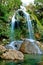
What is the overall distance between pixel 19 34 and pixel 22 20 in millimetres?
1968


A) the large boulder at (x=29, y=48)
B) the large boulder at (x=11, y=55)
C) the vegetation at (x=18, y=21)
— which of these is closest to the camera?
the large boulder at (x=11, y=55)

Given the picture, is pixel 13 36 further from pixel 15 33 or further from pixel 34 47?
pixel 34 47

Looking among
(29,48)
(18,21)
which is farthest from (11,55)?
(18,21)

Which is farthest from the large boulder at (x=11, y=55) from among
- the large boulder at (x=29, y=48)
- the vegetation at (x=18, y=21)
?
the vegetation at (x=18, y=21)

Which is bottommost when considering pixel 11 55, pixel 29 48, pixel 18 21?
pixel 29 48

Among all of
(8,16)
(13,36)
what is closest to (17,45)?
(13,36)

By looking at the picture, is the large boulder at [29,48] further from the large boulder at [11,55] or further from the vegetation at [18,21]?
the vegetation at [18,21]

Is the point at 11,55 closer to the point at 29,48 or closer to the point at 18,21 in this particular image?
the point at 29,48

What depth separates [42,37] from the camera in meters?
31.5

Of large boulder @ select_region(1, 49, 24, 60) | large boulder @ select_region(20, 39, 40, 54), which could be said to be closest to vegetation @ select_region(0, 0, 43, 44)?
large boulder @ select_region(20, 39, 40, 54)

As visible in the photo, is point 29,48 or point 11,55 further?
point 29,48

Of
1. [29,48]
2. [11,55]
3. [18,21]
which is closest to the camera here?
[11,55]

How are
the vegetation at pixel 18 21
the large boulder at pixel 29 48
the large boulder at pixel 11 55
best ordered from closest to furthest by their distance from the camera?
1. the large boulder at pixel 11 55
2. the large boulder at pixel 29 48
3. the vegetation at pixel 18 21

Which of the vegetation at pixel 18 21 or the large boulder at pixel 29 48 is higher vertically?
the vegetation at pixel 18 21
